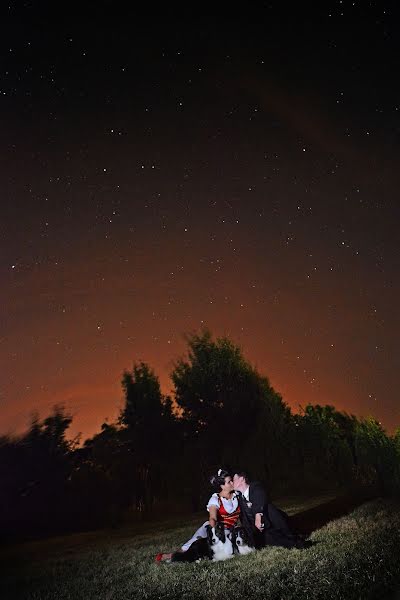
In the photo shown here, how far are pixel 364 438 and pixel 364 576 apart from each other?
40.7m

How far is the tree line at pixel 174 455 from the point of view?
34.5 meters

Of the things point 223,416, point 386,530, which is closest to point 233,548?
point 386,530

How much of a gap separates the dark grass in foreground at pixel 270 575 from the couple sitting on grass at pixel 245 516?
461 millimetres

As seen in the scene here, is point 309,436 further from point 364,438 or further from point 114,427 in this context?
point 114,427

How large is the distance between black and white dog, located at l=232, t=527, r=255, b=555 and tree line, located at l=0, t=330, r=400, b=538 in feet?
83.4

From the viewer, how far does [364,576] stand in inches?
244

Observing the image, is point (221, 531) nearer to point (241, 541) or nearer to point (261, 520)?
point (241, 541)

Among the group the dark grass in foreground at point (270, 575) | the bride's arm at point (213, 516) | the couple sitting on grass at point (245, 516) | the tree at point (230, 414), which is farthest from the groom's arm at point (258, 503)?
the tree at point (230, 414)

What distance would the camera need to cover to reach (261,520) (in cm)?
923

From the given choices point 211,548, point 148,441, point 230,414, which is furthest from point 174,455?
point 211,548

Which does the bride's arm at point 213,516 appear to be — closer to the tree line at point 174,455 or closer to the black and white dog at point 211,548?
the black and white dog at point 211,548

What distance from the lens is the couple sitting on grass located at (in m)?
9.21

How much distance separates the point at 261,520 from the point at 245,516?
1.10 ft

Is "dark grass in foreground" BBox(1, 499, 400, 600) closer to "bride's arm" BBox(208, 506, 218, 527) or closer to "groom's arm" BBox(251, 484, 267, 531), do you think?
"groom's arm" BBox(251, 484, 267, 531)
